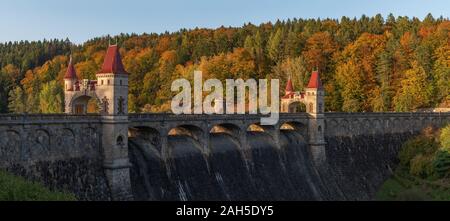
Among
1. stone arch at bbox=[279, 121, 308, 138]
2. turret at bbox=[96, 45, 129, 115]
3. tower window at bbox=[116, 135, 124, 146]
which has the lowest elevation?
stone arch at bbox=[279, 121, 308, 138]

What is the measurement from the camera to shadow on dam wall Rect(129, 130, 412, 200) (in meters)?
46.1

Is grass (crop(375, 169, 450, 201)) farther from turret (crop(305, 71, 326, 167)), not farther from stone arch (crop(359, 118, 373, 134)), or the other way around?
turret (crop(305, 71, 326, 167))

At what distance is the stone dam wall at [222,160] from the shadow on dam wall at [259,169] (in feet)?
0.33

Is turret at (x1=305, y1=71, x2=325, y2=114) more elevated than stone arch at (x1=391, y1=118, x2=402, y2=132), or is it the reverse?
turret at (x1=305, y1=71, x2=325, y2=114)

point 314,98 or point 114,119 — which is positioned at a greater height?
point 314,98

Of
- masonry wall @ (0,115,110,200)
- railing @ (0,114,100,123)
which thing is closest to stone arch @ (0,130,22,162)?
masonry wall @ (0,115,110,200)

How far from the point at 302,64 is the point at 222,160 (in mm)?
58790

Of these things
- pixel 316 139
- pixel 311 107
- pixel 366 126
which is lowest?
pixel 316 139

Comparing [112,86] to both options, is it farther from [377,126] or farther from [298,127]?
[377,126]

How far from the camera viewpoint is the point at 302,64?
357 feet

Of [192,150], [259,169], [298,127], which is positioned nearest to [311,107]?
[298,127]

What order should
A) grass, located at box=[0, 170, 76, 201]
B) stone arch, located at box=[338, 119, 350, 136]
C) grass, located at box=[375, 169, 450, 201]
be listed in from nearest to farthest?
grass, located at box=[0, 170, 76, 201] → grass, located at box=[375, 169, 450, 201] → stone arch, located at box=[338, 119, 350, 136]

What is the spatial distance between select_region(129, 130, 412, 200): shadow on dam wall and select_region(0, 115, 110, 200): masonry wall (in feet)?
14.7

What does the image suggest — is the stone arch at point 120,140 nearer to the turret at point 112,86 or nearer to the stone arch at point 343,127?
the turret at point 112,86
